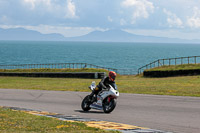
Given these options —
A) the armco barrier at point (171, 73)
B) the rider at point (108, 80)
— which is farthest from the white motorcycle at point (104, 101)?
the armco barrier at point (171, 73)

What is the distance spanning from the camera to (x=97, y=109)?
1354 cm

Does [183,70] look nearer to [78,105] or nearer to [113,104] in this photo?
[78,105]

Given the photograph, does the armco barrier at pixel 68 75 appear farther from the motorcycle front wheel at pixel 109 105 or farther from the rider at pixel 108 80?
the rider at pixel 108 80

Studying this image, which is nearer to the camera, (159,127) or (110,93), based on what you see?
(159,127)

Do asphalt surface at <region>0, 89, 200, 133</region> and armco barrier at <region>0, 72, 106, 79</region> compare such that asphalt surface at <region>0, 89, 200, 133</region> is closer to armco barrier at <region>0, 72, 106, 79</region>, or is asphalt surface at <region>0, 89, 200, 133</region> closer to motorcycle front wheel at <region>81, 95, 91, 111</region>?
motorcycle front wheel at <region>81, 95, 91, 111</region>

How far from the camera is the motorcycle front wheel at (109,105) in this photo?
41.8 feet

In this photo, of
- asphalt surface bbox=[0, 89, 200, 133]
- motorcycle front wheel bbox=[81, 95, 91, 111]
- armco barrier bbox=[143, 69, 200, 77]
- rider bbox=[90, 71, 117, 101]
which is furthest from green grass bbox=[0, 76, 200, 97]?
rider bbox=[90, 71, 117, 101]

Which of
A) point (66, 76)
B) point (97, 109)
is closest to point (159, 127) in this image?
point (97, 109)

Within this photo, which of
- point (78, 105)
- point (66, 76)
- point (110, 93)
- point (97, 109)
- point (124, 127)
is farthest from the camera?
point (66, 76)

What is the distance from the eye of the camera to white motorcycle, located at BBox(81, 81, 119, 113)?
1245 cm

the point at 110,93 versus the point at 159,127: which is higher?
the point at 110,93

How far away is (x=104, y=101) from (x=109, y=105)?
0.32 m

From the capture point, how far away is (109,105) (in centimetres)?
1288

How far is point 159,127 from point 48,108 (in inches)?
260
